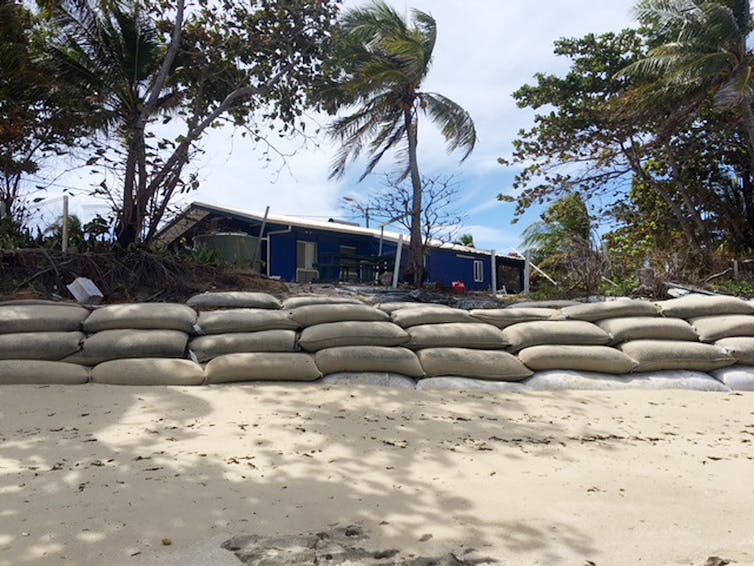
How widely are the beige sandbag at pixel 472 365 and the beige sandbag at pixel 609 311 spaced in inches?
48.3

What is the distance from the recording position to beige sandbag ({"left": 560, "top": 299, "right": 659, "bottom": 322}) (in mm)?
5410

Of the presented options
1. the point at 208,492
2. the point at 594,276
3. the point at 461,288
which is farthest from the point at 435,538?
the point at 461,288

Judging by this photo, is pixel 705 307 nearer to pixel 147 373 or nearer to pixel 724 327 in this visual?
pixel 724 327

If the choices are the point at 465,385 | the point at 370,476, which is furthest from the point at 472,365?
the point at 370,476

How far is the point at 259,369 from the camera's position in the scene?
4.15 m

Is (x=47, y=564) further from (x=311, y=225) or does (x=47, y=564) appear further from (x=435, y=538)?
(x=311, y=225)

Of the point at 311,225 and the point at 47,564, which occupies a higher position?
the point at 311,225

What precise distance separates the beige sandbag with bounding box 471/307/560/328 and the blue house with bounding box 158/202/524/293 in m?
6.54

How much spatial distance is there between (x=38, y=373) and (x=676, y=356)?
17.6ft

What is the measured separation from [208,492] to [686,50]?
12.7 m

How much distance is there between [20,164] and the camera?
977 centimetres

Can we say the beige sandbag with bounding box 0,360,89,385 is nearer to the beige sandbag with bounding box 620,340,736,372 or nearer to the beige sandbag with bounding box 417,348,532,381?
the beige sandbag with bounding box 417,348,532,381

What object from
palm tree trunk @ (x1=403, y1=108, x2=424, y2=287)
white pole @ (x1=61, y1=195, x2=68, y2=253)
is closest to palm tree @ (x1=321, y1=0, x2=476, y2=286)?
palm tree trunk @ (x1=403, y1=108, x2=424, y2=287)

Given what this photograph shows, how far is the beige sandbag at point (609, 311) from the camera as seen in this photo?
17.7 ft
